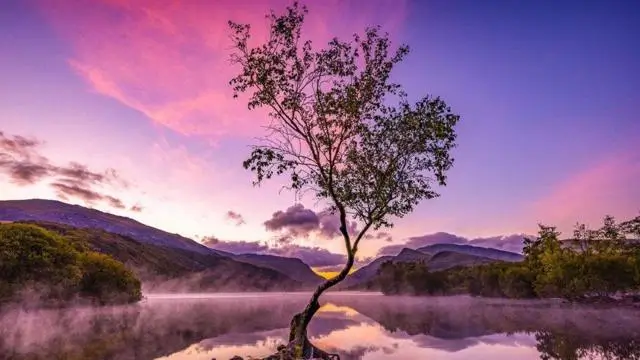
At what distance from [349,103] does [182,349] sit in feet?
86.8

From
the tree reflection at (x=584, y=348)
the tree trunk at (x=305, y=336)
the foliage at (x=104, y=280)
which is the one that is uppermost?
the foliage at (x=104, y=280)

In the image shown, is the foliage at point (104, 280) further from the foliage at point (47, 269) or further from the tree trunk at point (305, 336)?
the tree trunk at point (305, 336)

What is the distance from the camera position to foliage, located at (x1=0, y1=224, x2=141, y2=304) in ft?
340

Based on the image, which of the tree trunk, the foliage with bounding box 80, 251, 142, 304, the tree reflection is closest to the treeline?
the tree reflection

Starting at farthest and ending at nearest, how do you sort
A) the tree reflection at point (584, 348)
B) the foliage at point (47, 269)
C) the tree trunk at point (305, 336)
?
the foliage at point (47, 269), the tree reflection at point (584, 348), the tree trunk at point (305, 336)

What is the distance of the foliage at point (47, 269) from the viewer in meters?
104

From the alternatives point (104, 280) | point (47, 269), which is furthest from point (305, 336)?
point (104, 280)

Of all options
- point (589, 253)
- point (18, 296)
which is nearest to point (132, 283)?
point (18, 296)

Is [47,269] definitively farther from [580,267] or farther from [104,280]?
[580,267]

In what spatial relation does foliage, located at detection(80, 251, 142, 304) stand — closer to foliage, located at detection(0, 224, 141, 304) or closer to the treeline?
foliage, located at detection(0, 224, 141, 304)

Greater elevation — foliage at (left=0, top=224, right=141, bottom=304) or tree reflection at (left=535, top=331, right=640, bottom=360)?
foliage at (left=0, top=224, right=141, bottom=304)

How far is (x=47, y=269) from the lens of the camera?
110 metres

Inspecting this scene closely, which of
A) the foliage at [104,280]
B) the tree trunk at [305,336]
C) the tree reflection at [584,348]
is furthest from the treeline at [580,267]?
the foliage at [104,280]

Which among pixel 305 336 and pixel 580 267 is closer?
pixel 305 336
